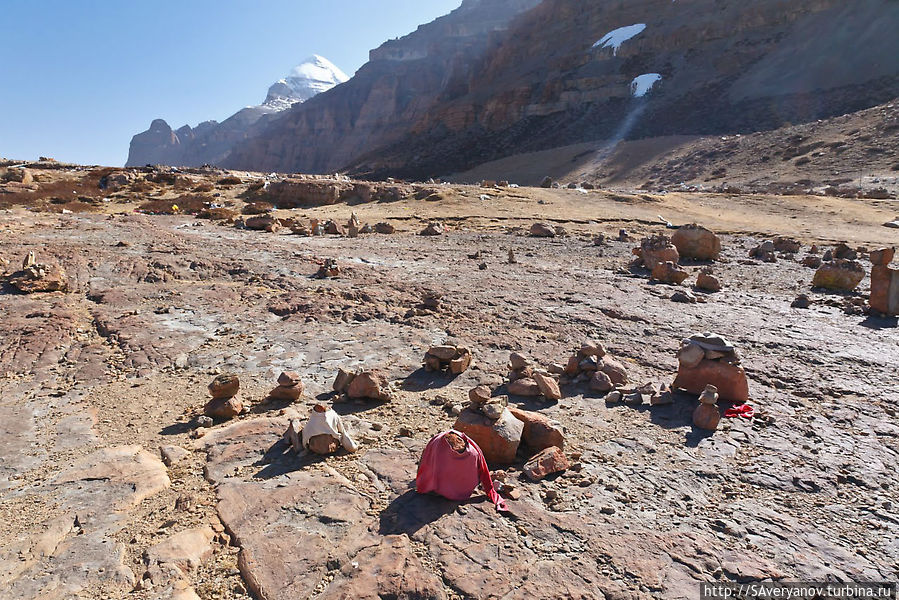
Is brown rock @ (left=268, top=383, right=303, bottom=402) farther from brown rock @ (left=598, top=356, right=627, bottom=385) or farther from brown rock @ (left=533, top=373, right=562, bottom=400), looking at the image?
brown rock @ (left=598, top=356, right=627, bottom=385)

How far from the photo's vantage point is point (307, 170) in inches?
3836

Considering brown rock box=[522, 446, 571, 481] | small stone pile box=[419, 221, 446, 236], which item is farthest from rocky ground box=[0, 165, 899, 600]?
small stone pile box=[419, 221, 446, 236]

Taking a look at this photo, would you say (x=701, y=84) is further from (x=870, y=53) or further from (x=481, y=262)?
(x=481, y=262)

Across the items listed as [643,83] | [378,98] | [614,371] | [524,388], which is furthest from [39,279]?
[378,98]

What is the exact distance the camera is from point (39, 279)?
22.5 ft

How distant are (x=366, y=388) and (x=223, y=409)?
1.05m

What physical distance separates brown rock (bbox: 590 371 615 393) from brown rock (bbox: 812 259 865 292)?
6281mm

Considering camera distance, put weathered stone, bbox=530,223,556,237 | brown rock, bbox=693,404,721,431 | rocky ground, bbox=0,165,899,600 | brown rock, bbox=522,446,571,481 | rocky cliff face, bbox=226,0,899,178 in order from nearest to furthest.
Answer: rocky ground, bbox=0,165,899,600, brown rock, bbox=522,446,571,481, brown rock, bbox=693,404,721,431, weathered stone, bbox=530,223,556,237, rocky cliff face, bbox=226,0,899,178

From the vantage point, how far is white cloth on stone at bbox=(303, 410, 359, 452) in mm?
3270

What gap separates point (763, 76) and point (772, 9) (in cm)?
1064

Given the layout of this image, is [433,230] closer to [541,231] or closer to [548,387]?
[541,231]

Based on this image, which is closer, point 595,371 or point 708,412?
point 708,412

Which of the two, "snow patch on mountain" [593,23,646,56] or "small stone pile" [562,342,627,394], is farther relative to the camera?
"snow patch on mountain" [593,23,646,56]

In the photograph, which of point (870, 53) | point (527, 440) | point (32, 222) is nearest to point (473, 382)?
point (527, 440)
